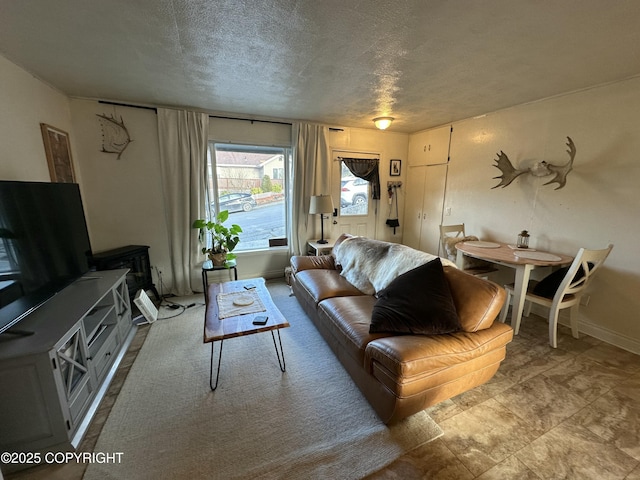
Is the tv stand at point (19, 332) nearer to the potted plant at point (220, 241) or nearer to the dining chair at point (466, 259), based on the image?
the potted plant at point (220, 241)

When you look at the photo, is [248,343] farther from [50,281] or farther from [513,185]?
[513,185]

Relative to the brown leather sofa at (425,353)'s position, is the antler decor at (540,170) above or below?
above

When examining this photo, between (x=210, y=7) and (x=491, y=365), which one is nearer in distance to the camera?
(x=210, y=7)

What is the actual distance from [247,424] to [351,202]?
359 cm

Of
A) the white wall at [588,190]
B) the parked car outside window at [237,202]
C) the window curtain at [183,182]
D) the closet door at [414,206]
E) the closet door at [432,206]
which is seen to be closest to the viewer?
the white wall at [588,190]

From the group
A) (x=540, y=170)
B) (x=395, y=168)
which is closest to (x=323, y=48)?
(x=540, y=170)

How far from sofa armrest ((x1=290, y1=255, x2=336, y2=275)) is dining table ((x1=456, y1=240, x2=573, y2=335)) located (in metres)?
1.54

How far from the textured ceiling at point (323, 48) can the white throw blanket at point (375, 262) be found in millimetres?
1567

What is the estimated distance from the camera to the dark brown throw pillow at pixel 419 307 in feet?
5.37

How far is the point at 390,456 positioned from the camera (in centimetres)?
140

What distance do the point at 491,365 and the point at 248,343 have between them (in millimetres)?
1962

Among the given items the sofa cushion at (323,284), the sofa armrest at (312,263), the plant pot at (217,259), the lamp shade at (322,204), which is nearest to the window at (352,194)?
the lamp shade at (322,204)

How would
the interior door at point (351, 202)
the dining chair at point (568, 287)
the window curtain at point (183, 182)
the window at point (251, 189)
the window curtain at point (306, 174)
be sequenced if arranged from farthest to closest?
1. the interior door at point (351, 202)
2. the window curtain at point (306, 174)
3. the window at point (251, 189)
4. the window curtain at point (183, 182)
5. the dining chair at point (568, 287)

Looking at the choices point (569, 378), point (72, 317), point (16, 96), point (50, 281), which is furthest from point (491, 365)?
point (16, 96)
